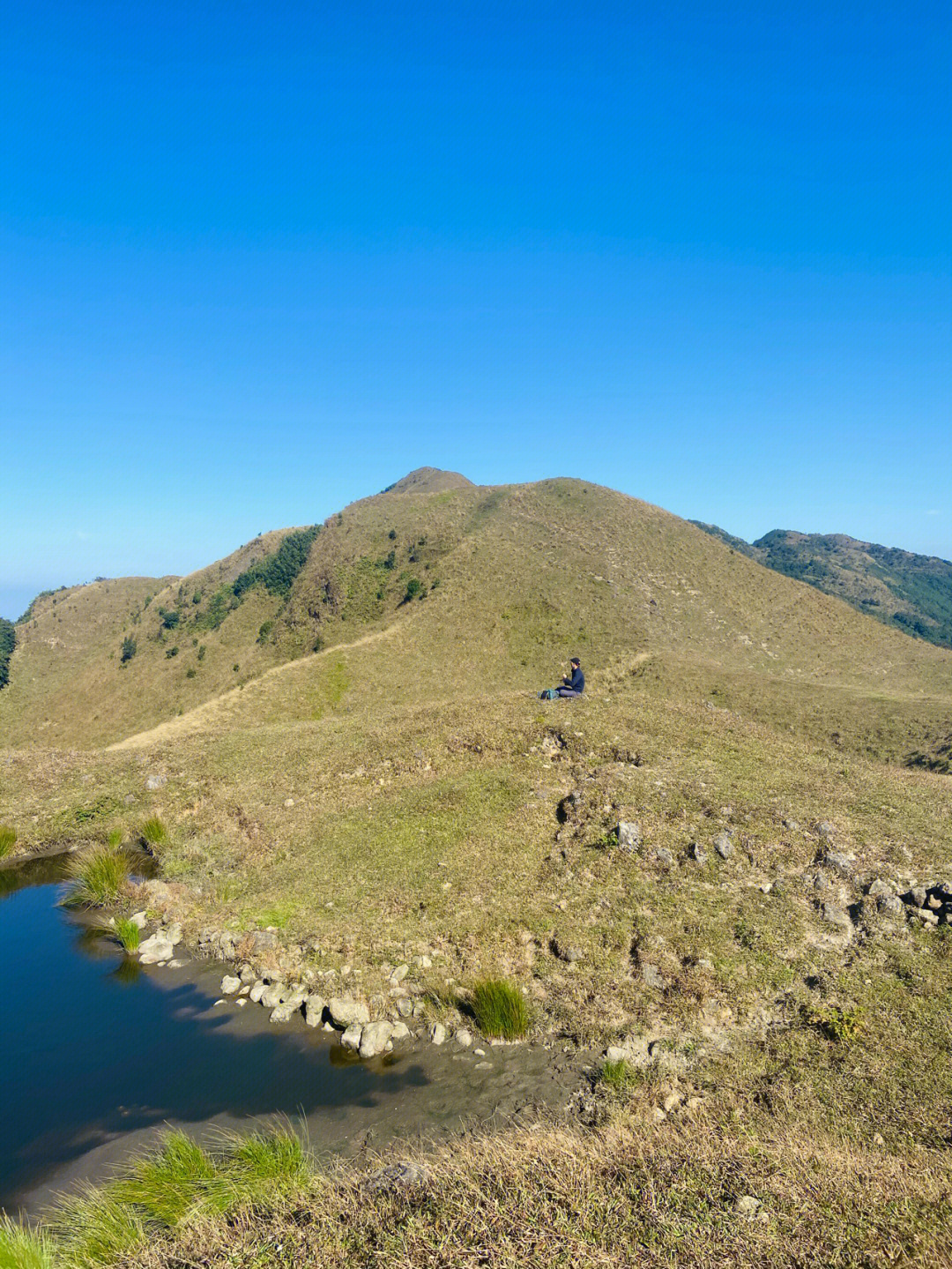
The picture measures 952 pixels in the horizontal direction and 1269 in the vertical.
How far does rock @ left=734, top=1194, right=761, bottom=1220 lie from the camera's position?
580 cm

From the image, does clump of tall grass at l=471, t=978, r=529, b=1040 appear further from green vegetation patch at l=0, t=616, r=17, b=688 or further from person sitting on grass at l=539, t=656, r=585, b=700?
green vegetation patch at l=0, t=616, r=17, b=688

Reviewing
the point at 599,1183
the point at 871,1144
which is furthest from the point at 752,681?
the point at 599,1183

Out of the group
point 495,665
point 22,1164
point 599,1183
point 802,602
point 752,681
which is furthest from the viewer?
point 802,602

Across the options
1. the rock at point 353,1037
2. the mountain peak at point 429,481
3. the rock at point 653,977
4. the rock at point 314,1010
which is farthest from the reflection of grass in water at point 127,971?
Answer: the mountain peak at point 429,481

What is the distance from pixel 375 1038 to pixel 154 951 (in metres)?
6.19

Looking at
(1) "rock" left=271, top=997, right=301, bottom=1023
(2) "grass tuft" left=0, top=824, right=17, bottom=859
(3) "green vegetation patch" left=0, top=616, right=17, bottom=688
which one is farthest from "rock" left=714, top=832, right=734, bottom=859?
(3) "green vegetation patch" left=0, top=616, right=17, bottom=688

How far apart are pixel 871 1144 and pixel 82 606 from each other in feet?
386

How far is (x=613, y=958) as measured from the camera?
1223cm

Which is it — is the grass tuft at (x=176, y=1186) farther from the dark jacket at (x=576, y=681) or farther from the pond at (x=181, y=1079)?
the dark jacket at (x=576, y=681)

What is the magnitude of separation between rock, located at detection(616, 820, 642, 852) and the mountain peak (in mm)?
→ 107638

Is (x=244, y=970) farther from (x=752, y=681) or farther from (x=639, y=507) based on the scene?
(x=639, y=507)

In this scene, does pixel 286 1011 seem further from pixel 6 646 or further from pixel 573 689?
pixel 6 646

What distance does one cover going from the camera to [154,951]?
1378 centimetres

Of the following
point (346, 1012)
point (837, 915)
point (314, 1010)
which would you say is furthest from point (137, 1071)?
point (837, 915)
